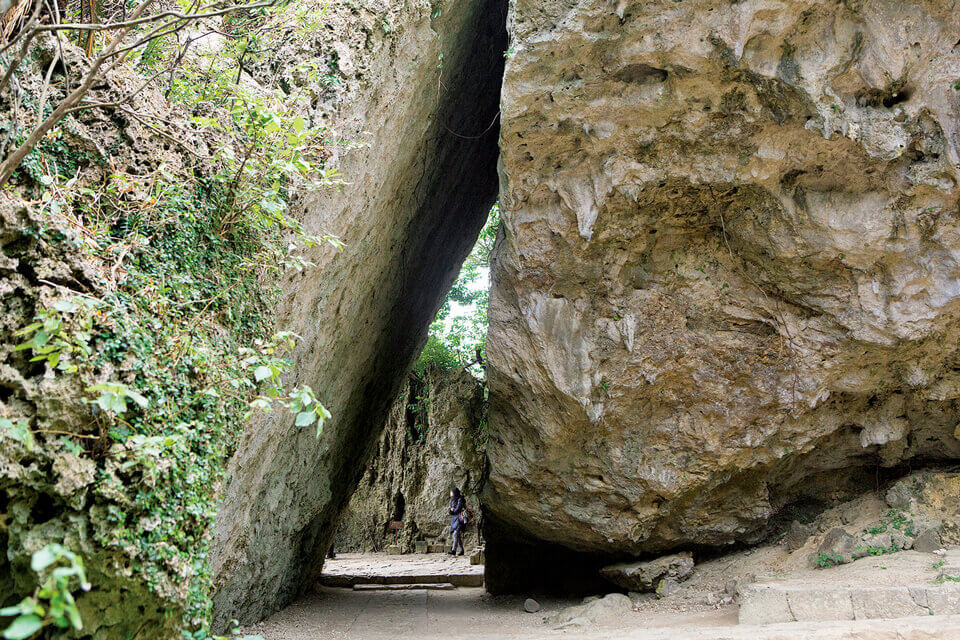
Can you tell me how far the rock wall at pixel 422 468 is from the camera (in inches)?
628

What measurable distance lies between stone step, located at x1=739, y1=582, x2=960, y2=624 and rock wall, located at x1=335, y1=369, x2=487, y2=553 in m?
9.56

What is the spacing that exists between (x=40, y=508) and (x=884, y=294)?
24.6 feet

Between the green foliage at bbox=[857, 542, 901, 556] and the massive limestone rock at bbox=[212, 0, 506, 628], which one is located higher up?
the massive limestone rock at bbox=[212, 0, 506, 628]

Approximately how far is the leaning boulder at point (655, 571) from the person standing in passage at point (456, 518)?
6941 mm

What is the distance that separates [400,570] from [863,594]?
30.1ft

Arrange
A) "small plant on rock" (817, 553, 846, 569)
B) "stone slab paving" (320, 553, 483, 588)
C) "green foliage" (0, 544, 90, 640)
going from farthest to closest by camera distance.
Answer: "stone slab paving" (320, 553, 483, 588), "small plant on rock" (817, 553, 846, 569), "green foliage" (0, 544, 90, 640)

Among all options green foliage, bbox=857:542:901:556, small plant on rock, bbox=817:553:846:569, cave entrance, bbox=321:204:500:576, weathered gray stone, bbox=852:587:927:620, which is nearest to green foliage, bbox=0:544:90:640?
weathered gray stone, bbox=852:587:927:620

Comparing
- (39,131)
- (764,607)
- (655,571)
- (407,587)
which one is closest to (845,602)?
(764,607)

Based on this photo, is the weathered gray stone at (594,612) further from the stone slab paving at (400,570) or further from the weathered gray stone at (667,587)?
the stone slab paving at (400,570)

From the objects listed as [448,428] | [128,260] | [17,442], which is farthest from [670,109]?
[448,428]

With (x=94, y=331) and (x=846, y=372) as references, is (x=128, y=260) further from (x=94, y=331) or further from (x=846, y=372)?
(x=846, y=372)

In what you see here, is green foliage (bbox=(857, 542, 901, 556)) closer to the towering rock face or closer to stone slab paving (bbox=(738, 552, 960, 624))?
stone slab paving (bbox=(738, 552, 960, 624))

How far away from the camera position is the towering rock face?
5.84m

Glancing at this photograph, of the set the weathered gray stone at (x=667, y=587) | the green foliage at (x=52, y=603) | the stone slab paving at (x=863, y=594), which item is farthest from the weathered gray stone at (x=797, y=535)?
the green foliage at (x=52, y=603)
